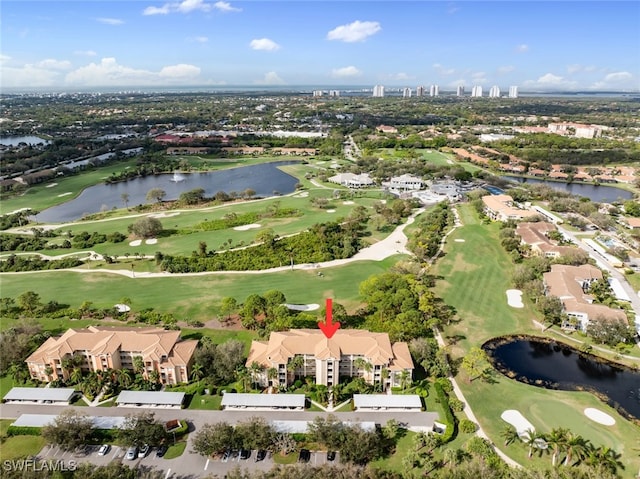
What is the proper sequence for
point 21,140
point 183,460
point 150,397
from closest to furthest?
point 183,460, point 150,397, point 21,140

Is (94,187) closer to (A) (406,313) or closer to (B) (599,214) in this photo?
(A) (406,313)

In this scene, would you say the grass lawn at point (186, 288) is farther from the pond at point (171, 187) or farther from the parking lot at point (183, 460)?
the pond at point (171, 187)

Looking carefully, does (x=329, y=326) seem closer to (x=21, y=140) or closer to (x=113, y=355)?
(x=113, y=355)

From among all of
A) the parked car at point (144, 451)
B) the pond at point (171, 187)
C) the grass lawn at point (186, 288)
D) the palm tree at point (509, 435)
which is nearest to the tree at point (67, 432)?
the parked car at point (144, 451)

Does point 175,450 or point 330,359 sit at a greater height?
point 330,359

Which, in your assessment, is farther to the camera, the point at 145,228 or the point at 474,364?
the point at 145,228

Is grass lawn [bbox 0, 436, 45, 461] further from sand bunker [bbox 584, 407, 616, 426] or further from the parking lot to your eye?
sand bunker [bbox 584, 407, 616, 426]

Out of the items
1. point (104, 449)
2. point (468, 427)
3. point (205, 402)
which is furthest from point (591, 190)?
point (104, 449)
